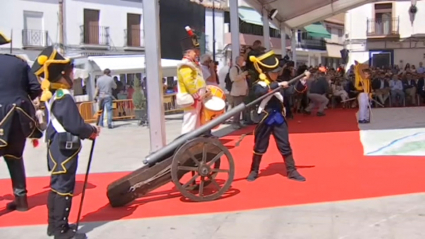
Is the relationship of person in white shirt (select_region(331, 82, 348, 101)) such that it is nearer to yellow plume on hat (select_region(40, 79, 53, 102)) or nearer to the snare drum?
the snare drum

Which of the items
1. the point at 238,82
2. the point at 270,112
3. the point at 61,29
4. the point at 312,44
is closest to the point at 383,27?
the point at 312,44

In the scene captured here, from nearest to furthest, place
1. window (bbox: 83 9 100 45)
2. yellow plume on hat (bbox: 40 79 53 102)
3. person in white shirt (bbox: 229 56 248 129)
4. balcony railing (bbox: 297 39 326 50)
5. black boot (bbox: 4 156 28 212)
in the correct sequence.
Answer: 1. yellow plume on hat (bbox: 40 79 53 102)
2. black boot (bbox: 4 156 28 212)
3. person in white shirt (bbox: 229 56 248 129)
4. window (bbox: 83 9 100 45)
5. balcony railing (bbox: 297 39 326 50)

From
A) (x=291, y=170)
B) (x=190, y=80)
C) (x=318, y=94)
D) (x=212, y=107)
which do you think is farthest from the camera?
(x=318, y=94)

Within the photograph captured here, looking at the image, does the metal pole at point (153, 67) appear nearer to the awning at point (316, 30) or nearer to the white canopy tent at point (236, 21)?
the white canopy tent at point (236, 21)

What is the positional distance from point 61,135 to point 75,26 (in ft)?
100

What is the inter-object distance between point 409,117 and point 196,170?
9.89 metres

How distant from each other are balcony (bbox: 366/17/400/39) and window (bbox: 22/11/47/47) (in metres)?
21.1

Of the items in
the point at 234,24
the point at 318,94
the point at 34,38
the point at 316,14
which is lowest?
the point at 318,94

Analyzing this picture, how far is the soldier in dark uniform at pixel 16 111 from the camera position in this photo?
5941mm

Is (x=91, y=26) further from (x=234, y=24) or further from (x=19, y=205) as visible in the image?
(x=19, y=205)

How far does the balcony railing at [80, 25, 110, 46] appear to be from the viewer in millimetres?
34188

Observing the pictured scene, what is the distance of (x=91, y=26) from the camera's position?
35.0 metres

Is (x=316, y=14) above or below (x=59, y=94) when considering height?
above

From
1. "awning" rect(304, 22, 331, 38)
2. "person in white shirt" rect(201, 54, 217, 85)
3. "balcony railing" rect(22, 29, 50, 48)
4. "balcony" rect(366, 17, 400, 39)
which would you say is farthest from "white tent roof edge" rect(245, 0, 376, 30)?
"awning" rect(304, 22, 331, 38)
